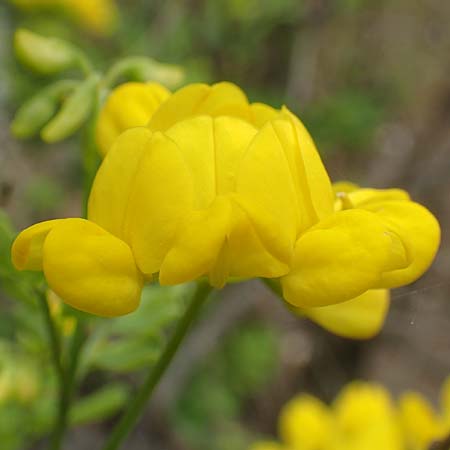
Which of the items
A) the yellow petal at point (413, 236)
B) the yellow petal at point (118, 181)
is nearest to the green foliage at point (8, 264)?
the yellow petal at point (118, 181)

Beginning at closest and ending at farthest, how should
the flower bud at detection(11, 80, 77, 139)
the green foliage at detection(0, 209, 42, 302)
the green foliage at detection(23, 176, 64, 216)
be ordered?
the green foliage at detection(0, 209, 42, 302), the flower bud at detection(11, 80, 77, 139), the green foliage at detection(23, 176, 64, 216)

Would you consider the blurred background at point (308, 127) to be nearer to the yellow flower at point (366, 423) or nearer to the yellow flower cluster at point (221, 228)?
the yellow flower at point (366, 423)

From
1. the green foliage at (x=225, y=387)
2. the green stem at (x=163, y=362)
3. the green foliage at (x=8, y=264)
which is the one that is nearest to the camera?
A: the green stem at (x=163, y=362)

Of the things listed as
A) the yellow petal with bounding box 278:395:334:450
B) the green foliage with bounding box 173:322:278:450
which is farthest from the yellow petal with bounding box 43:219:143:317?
the green foliage with bounding box 173:322:278:450

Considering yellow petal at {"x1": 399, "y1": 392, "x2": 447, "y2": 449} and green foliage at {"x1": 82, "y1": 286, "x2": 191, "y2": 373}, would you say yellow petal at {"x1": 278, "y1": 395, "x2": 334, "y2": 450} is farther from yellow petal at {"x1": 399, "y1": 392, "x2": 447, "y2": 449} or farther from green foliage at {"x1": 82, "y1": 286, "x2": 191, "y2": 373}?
green foliage at {"x1": 82, "y1": 286, "x2": 191, "y2": 373}

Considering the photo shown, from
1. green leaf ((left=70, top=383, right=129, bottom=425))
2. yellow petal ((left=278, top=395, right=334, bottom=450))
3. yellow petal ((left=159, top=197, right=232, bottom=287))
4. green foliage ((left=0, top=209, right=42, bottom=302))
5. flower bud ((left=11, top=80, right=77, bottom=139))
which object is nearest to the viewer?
yellow petal ((left=159, top=197, right=232, bottom=287))

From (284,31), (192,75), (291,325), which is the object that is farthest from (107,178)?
(284,31)

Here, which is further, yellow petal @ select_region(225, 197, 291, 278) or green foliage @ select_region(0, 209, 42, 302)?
green foliage @ select_region(0, 209, 42, 302)
